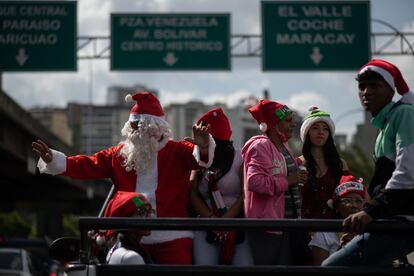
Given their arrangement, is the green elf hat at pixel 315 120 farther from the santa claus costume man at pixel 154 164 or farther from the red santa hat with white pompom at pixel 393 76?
the red santa hat with white pompom at pixel 393 76

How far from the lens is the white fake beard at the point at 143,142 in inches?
256

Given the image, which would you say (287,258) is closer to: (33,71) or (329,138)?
(329,138)

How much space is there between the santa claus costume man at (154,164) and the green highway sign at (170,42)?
56.8 ft

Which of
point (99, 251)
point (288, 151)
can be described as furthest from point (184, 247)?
point (288, 151)

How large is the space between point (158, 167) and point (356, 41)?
1834cm

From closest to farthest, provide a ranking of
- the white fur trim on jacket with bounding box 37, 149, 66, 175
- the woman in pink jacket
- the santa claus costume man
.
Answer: the woman in pink jacket, the santa claus costume man, the white fur trim on jacket with bounding box 37, 149, 66, 175

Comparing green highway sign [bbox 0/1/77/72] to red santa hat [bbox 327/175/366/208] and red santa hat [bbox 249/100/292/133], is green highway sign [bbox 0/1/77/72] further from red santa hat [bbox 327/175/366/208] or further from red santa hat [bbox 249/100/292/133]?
red santa hat [bbox 327/175/366/208]

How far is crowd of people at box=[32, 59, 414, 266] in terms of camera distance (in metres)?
5.18

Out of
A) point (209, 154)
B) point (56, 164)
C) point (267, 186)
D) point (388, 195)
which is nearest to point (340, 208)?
point (267, 186)

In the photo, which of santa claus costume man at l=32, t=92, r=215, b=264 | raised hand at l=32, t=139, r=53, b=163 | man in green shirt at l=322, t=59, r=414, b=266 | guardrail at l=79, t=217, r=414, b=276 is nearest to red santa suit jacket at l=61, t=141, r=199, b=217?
santa claus costume man at l=32, t=92, r=215, b=264

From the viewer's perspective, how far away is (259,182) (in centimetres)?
600

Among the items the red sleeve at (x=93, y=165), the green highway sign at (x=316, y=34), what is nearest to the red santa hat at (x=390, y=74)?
the red sleeve at (x=93, y=165)

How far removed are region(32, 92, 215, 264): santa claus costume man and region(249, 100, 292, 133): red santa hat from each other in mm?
419

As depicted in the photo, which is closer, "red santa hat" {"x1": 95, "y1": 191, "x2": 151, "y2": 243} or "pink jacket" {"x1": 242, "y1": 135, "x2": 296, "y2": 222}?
"red santa hat" {"x1": 95, "y1": 191, "x2": 151, "y2": 243}
